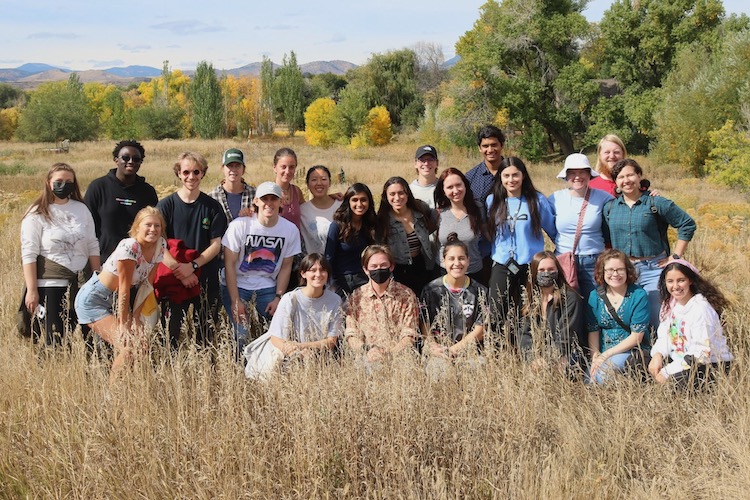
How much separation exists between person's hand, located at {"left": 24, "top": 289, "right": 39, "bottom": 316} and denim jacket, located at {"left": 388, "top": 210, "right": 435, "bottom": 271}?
2717mm

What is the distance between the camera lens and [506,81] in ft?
107

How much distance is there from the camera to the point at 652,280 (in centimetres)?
501

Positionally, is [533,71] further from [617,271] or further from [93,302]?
[93,302]

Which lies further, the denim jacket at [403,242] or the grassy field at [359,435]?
the denim jacket at [403,242]

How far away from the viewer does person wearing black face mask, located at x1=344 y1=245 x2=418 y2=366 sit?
4617 millimetres

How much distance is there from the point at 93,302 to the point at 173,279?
65 centimetres

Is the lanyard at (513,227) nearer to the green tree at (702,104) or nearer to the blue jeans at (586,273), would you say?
the blue jeans at (586,273)

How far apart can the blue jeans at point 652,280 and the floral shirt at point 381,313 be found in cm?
178

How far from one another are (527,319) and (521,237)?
2.19ft

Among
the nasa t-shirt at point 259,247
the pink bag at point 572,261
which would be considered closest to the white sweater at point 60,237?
the nasa t-shirt at point 259,247

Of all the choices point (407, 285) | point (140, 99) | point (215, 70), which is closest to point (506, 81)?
point (407, 285)

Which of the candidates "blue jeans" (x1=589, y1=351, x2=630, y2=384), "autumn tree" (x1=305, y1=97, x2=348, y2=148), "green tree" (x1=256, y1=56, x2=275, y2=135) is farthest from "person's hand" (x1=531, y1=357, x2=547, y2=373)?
"green tree" (x1=256, y1=56, x2=275, y2=135)

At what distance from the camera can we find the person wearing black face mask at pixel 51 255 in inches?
190

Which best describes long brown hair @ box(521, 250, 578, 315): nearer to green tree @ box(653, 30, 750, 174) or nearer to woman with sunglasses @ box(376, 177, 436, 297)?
woman with sunglasses @ box(376, 177, 436, 297)
